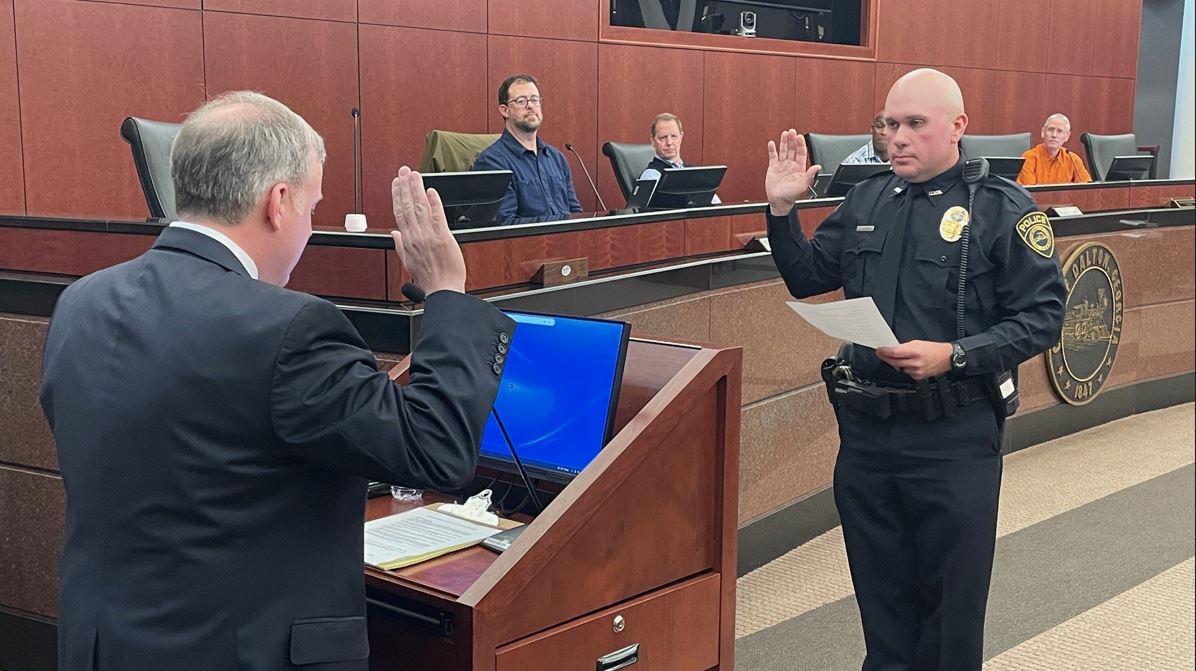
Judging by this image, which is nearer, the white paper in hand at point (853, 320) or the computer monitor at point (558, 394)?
the computer monitor at point (558, 394)

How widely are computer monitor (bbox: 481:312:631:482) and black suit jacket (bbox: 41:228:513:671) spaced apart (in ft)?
1.29

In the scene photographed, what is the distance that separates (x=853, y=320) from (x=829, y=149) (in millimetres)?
4354

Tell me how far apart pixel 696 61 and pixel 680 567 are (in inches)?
230

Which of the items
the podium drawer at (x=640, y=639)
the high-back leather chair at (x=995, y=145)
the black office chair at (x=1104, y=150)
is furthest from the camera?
the black office chair at (x=1104, y=150)

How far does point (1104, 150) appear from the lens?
24.6 ft

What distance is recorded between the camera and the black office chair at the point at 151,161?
3.29 m

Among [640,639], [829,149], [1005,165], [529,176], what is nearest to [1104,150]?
[829,149]

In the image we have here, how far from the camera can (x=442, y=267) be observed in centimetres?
138

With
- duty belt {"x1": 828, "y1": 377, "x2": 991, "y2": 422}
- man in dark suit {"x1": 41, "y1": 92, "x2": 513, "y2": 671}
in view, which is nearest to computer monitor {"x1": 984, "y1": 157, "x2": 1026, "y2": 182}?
duty belt {"x1": 828, "y1": 377, "x2": 991, "y2": 422}

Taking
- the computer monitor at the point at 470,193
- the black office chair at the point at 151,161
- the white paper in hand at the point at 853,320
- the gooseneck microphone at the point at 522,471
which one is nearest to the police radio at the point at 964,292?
the white paper in hand at the point at 853,320

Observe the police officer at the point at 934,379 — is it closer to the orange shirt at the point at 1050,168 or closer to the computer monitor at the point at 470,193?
the computer monitor at the point at 470,193

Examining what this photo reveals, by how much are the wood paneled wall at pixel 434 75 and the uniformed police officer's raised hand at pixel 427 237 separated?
317 cm

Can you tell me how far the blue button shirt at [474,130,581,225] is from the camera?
501 centimetres

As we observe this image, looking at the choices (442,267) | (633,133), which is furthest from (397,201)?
(633,133)
